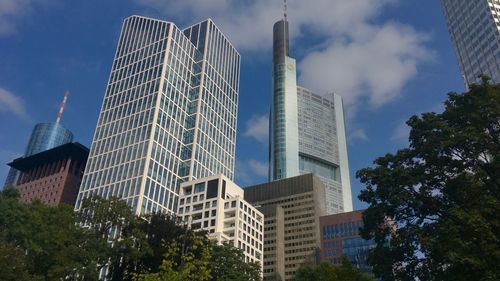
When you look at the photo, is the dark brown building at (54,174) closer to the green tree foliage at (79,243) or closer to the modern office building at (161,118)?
the modern office building at (161,118)

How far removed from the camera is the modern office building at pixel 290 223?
5566 inches

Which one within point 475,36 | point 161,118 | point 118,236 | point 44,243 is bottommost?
point 44,243

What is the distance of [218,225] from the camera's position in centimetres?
10788

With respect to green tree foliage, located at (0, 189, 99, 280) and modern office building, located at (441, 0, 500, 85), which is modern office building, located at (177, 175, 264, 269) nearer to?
green tree foliage, located at (0, 189, 99, 280)

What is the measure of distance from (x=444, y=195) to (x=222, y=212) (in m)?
86.2

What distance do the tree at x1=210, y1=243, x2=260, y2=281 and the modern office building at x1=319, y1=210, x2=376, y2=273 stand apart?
3590 inches

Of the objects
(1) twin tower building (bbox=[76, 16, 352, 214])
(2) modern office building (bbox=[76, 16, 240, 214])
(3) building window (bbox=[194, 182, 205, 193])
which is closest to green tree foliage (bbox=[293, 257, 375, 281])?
(1) twin tower building (bbox=[76, 16, 352, 214])

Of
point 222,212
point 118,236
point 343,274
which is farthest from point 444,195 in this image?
point 222,212

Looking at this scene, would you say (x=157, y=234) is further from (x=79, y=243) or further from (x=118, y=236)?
(x=79, y=243)

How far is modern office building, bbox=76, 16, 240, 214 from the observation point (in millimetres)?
114812

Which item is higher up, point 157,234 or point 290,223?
point 290,223

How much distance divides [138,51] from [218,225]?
224ft

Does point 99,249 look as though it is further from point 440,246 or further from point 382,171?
point 440,246

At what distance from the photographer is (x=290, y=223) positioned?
505 feet
